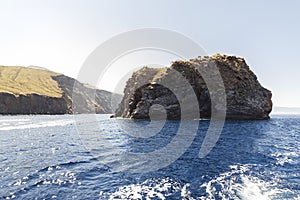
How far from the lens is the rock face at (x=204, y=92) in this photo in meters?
92.1

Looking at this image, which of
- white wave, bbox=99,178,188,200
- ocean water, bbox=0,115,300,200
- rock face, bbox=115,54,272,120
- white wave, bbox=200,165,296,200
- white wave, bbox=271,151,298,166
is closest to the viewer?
white wave, bbox=99,178,188,200

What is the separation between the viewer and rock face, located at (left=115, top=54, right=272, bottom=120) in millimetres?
92125

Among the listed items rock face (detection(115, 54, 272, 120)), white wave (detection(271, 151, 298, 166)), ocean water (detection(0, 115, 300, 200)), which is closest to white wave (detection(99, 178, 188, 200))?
ocean water (detection(0, 115, 300, 200))

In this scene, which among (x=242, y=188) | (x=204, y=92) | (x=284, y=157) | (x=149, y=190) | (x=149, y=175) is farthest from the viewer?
(x=204, y=92)

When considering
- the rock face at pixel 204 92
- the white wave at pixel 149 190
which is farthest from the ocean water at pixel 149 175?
the rock face at pixel 204 92

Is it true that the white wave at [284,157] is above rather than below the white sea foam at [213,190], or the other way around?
above

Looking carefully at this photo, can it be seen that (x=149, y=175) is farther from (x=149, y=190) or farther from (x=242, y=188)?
(x=242, y=188)

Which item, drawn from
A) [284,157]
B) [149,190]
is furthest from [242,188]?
[284,157]

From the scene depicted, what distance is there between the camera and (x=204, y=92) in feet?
322

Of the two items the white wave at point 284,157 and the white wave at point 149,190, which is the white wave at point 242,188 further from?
the white wave at point 284,157

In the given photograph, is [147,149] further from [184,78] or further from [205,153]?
[184,78]

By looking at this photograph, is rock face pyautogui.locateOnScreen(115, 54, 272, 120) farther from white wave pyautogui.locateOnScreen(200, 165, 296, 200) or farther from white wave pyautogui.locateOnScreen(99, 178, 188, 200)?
white wave pyautogui.locateOnScreen(99, 178, 188, 200)

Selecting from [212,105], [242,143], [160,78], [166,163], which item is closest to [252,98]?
[212,105]

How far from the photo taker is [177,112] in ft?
323
